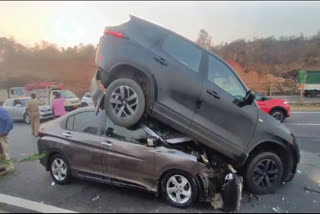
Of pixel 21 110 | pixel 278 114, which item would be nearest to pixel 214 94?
pixel 278 114

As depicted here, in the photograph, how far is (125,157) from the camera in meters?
3.59

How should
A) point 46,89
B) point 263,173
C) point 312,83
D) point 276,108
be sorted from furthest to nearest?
point 312,83 → point 46,89 → point 276,108 → point 263,173

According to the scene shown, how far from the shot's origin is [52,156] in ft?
14.2

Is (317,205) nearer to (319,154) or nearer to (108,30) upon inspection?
(319,154)

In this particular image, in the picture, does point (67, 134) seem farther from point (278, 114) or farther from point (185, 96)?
point (278, 114)

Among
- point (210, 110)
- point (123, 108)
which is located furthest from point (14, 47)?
point (210, 110)

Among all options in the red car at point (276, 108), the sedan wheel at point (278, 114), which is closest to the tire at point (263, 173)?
the red car at point (276, 108)

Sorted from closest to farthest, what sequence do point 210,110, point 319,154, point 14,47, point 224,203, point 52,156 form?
1. point 224,203
2. point 210,110
3. point 52,156
4. point 319,154
5. point 14,47

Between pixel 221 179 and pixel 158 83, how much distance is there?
1.60 meters

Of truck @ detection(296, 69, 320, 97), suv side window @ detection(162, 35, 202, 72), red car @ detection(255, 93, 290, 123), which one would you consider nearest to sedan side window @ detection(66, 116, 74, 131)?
suv side window @ detection(162, 35, 202, 72)

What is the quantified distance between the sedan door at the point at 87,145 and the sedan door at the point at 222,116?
1.45 metres

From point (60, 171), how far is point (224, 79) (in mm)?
3059

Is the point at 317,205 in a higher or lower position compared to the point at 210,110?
lower

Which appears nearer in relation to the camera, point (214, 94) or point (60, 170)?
point (214, 94)
